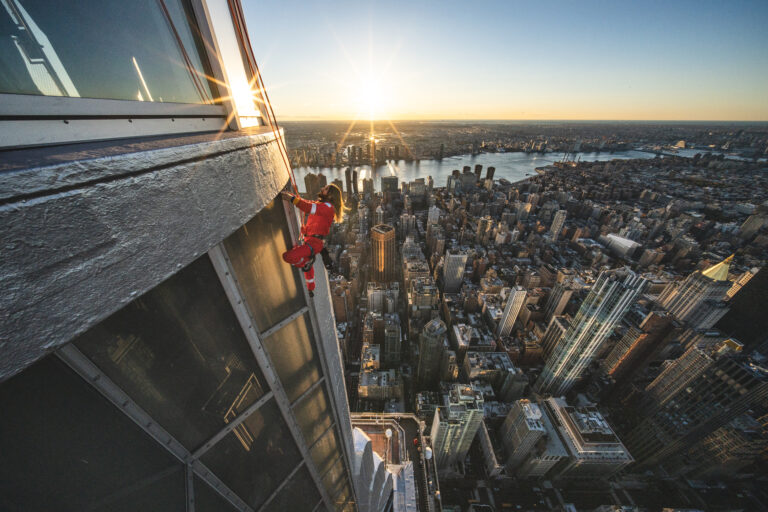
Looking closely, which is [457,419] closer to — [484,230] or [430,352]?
[430,352]

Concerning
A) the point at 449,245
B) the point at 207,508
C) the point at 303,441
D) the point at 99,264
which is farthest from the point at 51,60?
the point at 449,245

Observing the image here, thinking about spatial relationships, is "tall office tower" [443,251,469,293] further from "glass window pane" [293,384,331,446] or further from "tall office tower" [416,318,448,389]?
"glass window pane" [293,384,331,446]

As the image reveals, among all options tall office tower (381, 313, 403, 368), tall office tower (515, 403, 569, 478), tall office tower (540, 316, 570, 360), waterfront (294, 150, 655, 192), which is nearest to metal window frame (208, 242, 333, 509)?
tall office tower (381, 313, 403, 368)

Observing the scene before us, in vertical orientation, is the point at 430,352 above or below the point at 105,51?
below

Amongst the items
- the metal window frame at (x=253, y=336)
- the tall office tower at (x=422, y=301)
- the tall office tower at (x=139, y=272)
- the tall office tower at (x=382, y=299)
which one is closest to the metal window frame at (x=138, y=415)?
the tall office tower at (x=139, y=272)

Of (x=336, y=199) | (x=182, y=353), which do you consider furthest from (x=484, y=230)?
(x=182, y=353)

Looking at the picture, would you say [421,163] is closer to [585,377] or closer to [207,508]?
[585,377]
